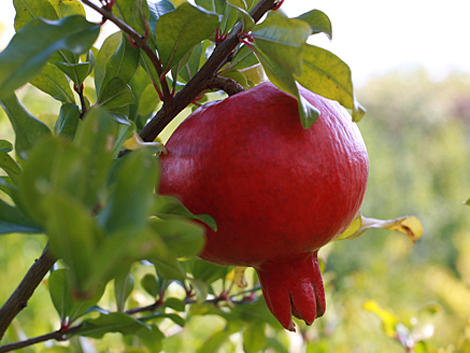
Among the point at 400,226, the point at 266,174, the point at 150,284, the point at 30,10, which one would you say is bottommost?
the point at 150,284

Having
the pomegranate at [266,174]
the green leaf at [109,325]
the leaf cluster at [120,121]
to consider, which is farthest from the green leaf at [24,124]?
the green leaf at [109,325]

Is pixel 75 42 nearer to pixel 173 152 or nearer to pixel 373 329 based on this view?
pixel 173 152

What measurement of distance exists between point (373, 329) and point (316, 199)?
212 cm

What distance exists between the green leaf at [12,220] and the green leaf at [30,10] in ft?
0.75

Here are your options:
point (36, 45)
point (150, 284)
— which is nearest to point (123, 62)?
point (36, 45)

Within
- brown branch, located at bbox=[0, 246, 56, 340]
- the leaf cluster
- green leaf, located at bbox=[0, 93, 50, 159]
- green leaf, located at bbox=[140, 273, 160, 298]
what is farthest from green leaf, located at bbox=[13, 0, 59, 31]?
green leaf, located at bbox=[140, 273, 160, 298]

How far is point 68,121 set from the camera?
15.3 inches

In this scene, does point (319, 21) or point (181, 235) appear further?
point (319, 21)

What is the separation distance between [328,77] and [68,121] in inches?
Answer: 9.4

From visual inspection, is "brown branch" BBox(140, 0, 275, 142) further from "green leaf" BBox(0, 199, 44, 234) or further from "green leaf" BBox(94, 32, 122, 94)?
"green leaf" BBox(0, 199, 44, 234)

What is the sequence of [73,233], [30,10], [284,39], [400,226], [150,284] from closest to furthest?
[73,233] < [284,39] < [30,10] < [400,226] < [150,284]

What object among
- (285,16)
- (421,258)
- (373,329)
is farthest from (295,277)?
(421,258)

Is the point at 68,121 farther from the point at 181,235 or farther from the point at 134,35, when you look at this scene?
the point at 181,235

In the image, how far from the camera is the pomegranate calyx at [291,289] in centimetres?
39
